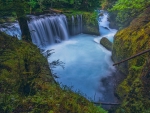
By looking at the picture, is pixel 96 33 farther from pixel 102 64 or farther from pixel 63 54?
pixel 102 64

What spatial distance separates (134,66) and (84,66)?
4.66m

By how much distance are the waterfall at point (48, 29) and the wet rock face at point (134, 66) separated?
6.68 m

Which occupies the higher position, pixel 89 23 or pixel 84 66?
pixel 89 23

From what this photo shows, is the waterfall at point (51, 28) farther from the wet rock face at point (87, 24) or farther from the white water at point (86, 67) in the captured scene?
the white water at point (86, 67)

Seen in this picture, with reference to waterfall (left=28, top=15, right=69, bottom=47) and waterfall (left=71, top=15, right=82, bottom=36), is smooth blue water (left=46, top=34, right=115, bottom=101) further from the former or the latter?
waterfall (left=71, top=15, right=82, bottom=36)

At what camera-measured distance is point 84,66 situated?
41.3 feet

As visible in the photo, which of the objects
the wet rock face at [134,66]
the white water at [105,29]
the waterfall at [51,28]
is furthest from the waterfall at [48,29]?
the wet rock face at [134,66]

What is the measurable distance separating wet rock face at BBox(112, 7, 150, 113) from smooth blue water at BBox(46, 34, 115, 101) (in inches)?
42.9

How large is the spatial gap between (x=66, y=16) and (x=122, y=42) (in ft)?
32.3

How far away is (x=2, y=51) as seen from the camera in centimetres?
488

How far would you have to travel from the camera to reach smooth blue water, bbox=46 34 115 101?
9.89 meters

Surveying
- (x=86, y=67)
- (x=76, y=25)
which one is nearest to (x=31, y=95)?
(x=86, y=67)

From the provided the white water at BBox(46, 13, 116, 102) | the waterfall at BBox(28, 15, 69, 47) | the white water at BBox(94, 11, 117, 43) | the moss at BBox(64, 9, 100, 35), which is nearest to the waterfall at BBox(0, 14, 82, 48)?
the waterfall at BBox(28, 15, 69, 47)

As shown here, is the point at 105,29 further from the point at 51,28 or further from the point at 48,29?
the point at 48,29
